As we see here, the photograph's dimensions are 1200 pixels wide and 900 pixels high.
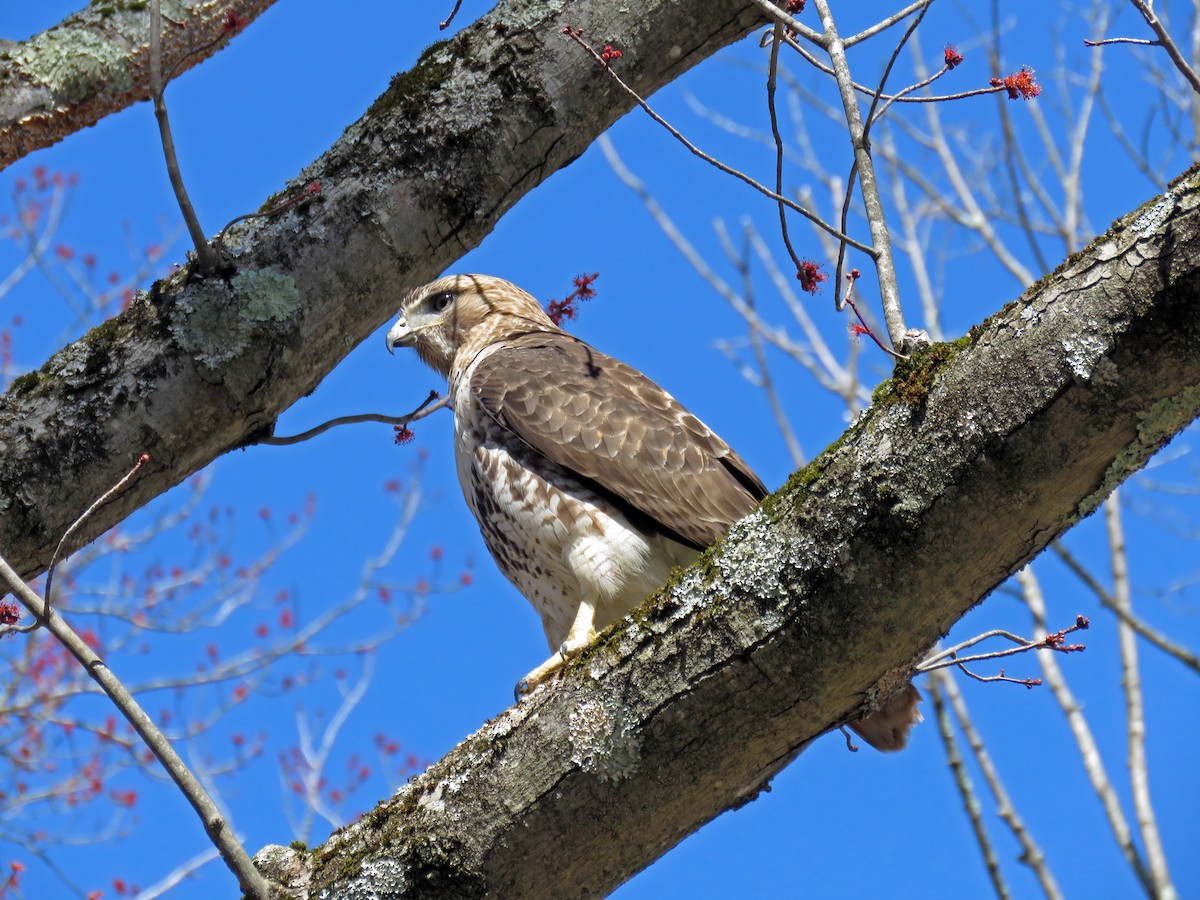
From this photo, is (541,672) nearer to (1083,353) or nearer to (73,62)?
(1083,353)

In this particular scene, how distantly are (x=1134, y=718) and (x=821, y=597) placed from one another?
4.24 m

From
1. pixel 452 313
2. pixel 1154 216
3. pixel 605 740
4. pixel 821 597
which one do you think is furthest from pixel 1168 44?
pixel 452 313

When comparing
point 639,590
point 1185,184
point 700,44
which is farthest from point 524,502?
point 1185,184

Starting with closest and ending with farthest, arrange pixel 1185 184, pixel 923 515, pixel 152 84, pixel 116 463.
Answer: pixel 1185 184 < pixel 923 515 < pixel 152 84 < pixel 116 463

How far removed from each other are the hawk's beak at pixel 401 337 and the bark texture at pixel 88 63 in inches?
75.8

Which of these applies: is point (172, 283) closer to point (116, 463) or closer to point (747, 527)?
point (116, 463)

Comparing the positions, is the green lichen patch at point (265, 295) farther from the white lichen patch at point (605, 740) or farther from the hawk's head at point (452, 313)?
the hawk's head at point (452, 313)

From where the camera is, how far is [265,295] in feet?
11.6

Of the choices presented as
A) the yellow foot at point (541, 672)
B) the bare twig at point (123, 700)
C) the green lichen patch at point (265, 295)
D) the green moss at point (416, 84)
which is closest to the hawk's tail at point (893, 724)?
the yellow foot at point (541, 672)

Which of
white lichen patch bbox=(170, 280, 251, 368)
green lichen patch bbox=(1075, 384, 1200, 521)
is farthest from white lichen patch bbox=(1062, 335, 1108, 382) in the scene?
white lichen patch bbox=(170, 280, 251, 368)

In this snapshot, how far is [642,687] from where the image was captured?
269 centimetres

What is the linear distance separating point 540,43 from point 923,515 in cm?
202

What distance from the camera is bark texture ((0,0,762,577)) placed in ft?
11.1

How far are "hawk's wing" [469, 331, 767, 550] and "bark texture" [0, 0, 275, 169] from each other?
60.3 inches
